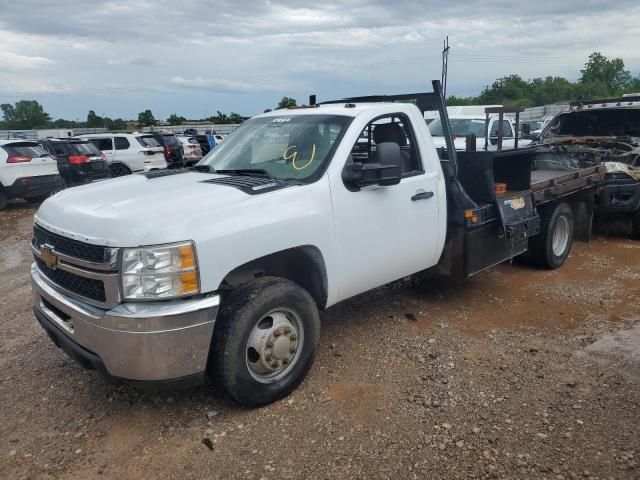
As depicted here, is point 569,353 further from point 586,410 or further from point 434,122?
point 434,122

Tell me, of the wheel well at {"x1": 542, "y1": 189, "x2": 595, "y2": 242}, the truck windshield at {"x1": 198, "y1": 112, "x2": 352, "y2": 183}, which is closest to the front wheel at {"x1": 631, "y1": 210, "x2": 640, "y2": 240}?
the wheel well at {"x1": 542, "y1": 189, "x2": 595, "y2": 242}

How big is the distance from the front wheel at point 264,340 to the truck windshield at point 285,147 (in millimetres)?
882

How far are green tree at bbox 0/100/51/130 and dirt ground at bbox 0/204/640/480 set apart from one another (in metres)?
72.7

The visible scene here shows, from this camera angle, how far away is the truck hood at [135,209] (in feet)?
10.1

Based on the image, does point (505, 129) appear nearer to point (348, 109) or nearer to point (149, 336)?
point (348, 109)

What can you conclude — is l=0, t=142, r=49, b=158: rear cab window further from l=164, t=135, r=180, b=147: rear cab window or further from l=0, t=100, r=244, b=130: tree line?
l=0, t=100, r=244, b=130: tree line

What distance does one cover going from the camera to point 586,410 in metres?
3.52

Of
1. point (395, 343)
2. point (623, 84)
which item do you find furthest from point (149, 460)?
point (623, 84)

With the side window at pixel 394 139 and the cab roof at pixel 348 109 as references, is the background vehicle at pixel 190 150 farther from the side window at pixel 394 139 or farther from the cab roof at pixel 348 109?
the side window at pixel 394 139

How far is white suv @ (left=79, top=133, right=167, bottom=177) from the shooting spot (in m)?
17.4

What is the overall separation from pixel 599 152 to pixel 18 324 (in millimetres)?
7640

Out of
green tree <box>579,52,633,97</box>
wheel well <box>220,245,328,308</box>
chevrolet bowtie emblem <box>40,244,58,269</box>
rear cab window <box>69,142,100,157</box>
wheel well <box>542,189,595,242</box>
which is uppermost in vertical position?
green tree <box>579,52,633,97</box>

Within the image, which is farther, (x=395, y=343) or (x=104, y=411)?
(x=395, y=343)

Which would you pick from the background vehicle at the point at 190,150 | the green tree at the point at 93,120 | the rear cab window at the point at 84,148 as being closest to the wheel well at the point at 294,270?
the rear cab window at the point at 84,148
